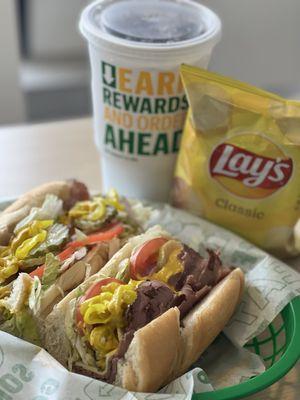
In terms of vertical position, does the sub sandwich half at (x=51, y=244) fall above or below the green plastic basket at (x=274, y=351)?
above

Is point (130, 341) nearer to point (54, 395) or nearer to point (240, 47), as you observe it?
point (54, 395)

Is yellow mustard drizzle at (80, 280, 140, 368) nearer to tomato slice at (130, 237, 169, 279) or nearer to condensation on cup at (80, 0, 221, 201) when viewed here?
tomato slice at (130, 237, 169, 279)

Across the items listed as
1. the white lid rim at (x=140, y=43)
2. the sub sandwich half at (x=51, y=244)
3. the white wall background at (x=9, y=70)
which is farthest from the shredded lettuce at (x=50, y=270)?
the white wall background at (x=9, y=70)

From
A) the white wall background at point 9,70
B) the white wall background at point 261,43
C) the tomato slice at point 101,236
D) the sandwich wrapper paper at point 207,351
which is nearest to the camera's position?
the sandwich wrapper paper at point 207,351

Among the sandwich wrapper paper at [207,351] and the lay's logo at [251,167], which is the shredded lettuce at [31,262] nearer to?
the sandwich wrapper paper at [207,351]

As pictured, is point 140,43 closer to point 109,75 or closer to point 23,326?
point 109,75

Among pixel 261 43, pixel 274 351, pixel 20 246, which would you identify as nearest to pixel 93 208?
pixel 20 246
